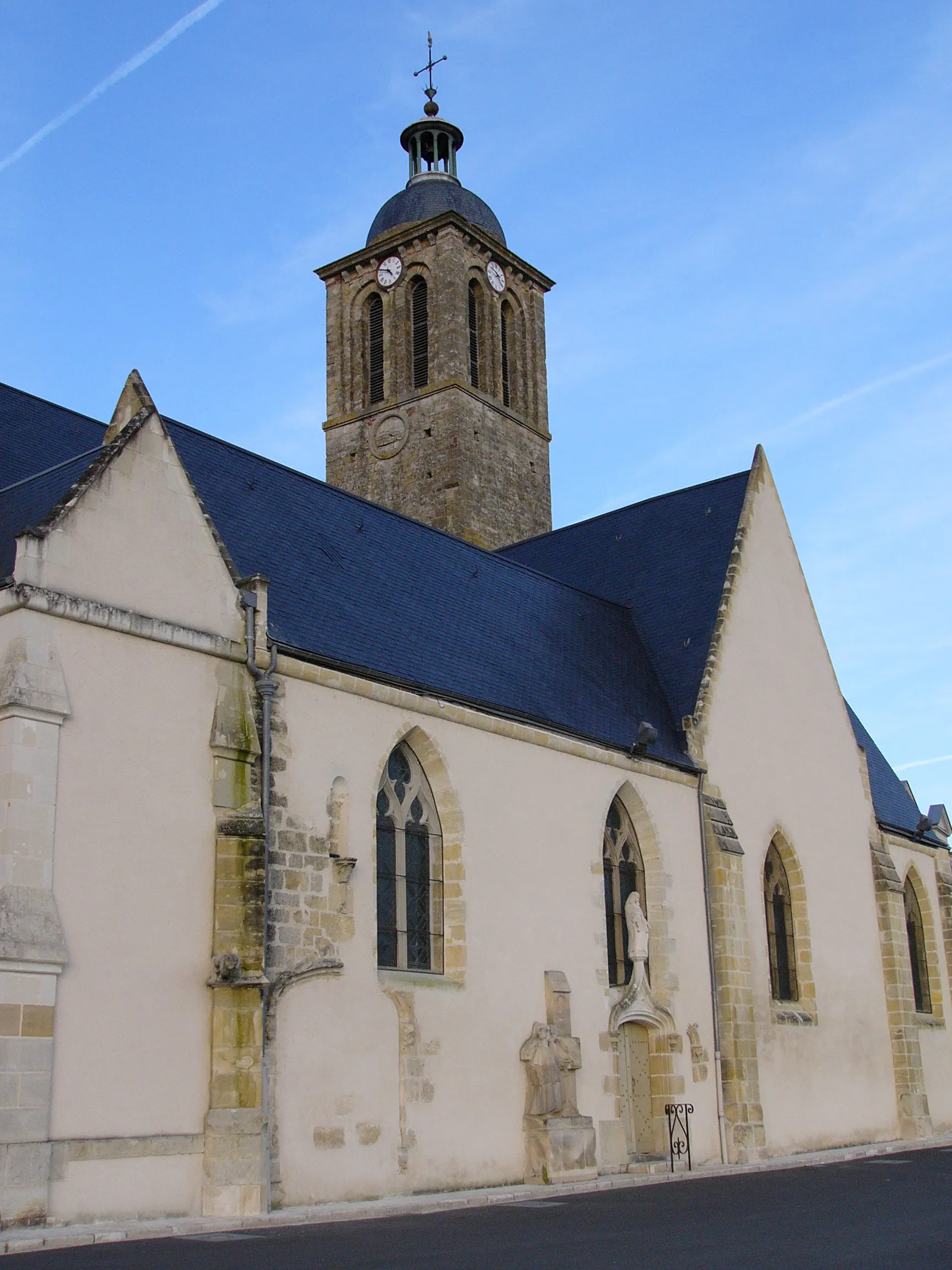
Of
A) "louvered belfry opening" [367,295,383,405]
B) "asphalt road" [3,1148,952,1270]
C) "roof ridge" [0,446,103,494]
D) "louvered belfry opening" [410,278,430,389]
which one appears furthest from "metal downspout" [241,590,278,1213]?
"louvered belfry opening" [367,295,383,405]

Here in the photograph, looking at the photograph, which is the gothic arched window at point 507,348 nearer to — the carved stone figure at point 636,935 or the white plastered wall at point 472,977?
the white plastered wall at point 472,977

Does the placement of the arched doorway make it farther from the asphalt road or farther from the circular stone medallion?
the circular stone medallion

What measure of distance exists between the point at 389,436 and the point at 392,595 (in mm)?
17655

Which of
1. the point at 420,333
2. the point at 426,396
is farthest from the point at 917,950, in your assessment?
the point at 420,333

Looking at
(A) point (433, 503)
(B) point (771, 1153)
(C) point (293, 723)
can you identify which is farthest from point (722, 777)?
(A) point (433, 503)

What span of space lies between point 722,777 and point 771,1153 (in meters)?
5.43

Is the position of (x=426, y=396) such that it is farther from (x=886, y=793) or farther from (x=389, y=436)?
(x=886, y=793)

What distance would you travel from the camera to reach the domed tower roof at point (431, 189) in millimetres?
37562

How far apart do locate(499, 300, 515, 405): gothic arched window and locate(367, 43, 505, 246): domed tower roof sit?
187 centimetres

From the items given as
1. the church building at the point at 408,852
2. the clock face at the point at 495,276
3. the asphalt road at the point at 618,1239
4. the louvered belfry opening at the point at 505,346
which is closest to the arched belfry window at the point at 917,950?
the church building at the point at 408,852

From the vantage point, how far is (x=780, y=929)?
893 inches

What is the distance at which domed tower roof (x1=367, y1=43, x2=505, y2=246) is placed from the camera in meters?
37.6

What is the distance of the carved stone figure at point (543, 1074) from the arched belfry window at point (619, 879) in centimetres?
227

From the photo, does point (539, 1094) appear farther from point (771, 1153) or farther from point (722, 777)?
point (722, 777)
